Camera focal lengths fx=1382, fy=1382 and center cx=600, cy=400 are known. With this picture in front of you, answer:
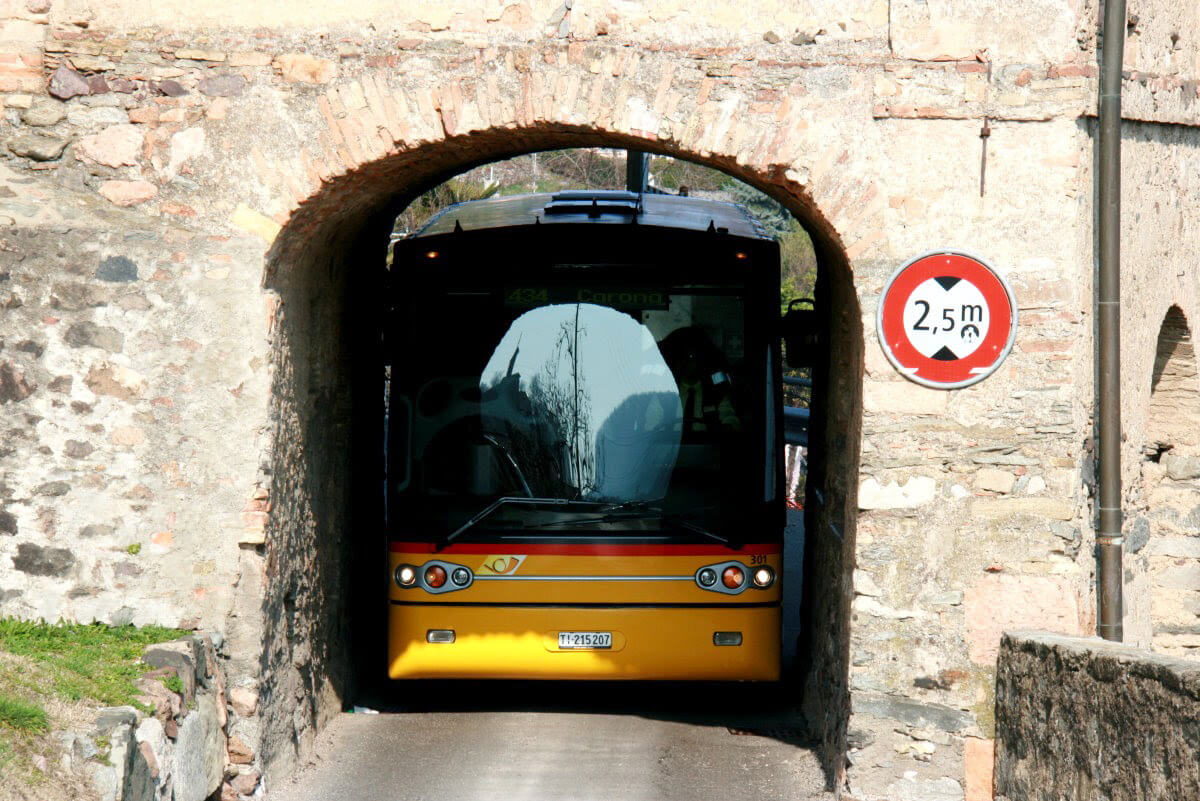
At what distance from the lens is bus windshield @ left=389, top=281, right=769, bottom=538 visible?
7.34 metres

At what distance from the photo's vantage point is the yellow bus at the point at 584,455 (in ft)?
24.0

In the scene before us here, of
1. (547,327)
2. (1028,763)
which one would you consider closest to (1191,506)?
(1028,763)

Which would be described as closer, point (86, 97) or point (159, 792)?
point (159, 792)

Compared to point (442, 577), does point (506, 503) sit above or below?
above

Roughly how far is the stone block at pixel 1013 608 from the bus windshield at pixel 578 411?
1751 millimetres

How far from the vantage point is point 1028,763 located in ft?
17.6

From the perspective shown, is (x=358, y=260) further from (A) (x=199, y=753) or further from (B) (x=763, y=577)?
(A) (x=199, y=753)

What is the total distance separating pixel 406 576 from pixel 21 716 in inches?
123

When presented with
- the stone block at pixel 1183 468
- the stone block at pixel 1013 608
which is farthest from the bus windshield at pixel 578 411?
the stone block at pixel 1183 468

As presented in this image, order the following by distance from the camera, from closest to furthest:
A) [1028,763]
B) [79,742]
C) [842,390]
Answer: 1. [79,742]
2. [1028,763]
3. [842,390]

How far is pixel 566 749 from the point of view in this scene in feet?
23.4

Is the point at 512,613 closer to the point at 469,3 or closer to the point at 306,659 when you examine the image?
the point at 306,659

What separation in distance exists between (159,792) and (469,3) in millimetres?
3396

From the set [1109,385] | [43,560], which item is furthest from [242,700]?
[1109,385]
